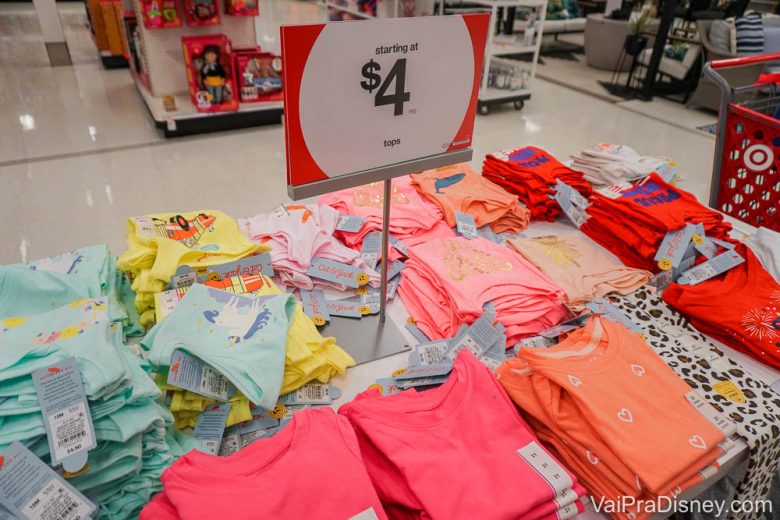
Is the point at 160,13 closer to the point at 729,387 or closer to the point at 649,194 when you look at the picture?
the point at 649,194

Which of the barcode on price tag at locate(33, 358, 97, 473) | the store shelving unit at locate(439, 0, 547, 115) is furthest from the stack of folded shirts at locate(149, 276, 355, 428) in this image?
the store shelving unit at locate(439, 0, 547, 115)

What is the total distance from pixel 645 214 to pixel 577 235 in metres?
0.31

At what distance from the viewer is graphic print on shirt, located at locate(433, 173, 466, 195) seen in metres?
2.18

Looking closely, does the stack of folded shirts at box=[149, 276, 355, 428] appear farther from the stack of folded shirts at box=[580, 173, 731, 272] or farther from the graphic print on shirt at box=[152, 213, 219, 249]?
the stack of folded shirts at box=[580, 173, 731, 272]

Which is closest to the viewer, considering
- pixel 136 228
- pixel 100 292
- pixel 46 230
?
pixel 100 292

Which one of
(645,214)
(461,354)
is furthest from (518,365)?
(645,214)

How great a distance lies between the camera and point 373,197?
209cm

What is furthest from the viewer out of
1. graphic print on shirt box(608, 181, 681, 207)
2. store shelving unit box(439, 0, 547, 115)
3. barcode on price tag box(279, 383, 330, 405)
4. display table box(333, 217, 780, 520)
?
store shelving unit box(439, 0, 547, 115)

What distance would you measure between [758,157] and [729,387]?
1.22 metres

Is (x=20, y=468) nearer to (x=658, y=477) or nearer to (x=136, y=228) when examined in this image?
(x=136, y=228)

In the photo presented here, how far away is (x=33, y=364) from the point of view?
0.93m

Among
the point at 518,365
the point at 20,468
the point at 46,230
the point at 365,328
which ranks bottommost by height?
the point at 46,230

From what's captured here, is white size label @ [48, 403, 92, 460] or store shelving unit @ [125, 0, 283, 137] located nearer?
white size label @ [48, 403, 92, 460]

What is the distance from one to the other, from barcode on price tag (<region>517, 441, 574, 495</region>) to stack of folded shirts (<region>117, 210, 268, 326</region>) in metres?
0.99
